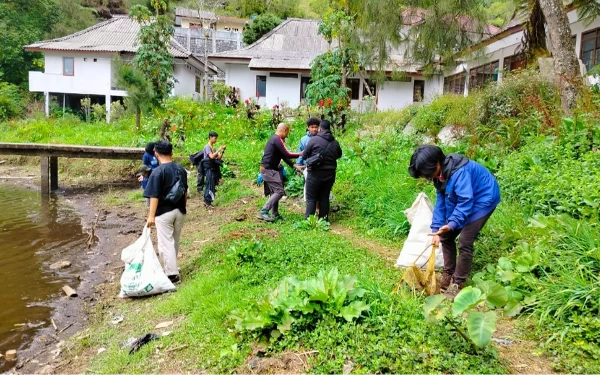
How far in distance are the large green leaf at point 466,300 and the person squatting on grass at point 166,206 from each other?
13.5ft

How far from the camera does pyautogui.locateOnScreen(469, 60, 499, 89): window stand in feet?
68.9

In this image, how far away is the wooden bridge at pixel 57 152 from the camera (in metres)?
15.3

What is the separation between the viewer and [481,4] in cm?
1086

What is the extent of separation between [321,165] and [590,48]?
12276 millimetres

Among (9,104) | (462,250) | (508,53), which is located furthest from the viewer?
(9,104)

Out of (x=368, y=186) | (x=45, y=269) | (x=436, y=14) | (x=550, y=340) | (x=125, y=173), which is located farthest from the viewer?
(x=125, y=173)

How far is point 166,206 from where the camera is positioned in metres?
6.34

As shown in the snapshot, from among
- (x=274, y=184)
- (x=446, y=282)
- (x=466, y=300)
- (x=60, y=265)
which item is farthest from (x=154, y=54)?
(x=466, y=300)

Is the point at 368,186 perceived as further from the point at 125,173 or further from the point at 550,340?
the point at 125,173

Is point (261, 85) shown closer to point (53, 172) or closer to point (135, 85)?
point (135, 85)

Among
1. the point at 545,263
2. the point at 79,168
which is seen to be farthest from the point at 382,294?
the point at 79,168

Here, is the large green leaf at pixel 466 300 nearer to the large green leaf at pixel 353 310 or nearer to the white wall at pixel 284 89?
the large green leaf at pixel 353 310

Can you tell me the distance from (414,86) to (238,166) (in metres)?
19.1

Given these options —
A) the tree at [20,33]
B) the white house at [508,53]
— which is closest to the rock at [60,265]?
the white house at [508,53]
